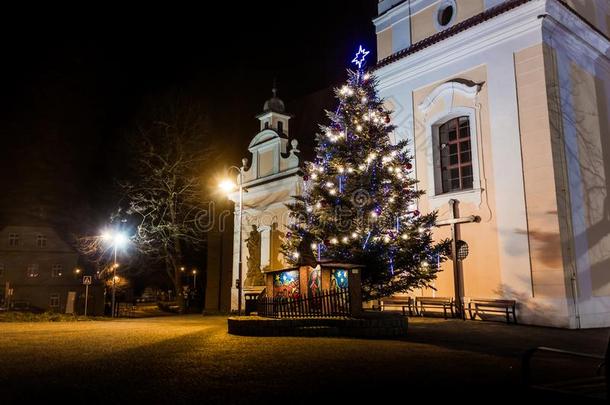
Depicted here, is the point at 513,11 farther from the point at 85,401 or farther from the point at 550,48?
the point at 85,401

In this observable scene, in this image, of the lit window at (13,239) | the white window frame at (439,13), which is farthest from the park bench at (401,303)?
the lit window at (13,239)

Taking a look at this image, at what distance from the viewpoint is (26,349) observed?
10469mm

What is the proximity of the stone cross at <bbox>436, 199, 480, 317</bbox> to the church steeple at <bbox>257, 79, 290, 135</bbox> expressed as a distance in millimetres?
12493

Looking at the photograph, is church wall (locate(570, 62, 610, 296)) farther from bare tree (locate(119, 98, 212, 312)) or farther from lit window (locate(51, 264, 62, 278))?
lit window (locate(51, 264, 62, 278))

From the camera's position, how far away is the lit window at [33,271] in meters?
48.1

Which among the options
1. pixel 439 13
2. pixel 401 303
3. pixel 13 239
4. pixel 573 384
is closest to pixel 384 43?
pixel 439 13

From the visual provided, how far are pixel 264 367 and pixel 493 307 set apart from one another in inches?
436

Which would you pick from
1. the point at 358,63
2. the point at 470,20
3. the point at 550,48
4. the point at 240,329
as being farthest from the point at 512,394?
the point at 470,20

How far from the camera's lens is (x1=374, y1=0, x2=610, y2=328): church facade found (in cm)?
1602

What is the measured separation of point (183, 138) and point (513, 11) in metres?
17.8

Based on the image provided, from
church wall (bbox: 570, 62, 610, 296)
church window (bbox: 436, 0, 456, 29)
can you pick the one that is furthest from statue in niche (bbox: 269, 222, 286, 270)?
church wall (bbox: 570, 62, 610, 296)

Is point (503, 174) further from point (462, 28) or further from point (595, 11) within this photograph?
point (595, 11)

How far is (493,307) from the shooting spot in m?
16.7

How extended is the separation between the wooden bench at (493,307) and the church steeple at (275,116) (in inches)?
587
